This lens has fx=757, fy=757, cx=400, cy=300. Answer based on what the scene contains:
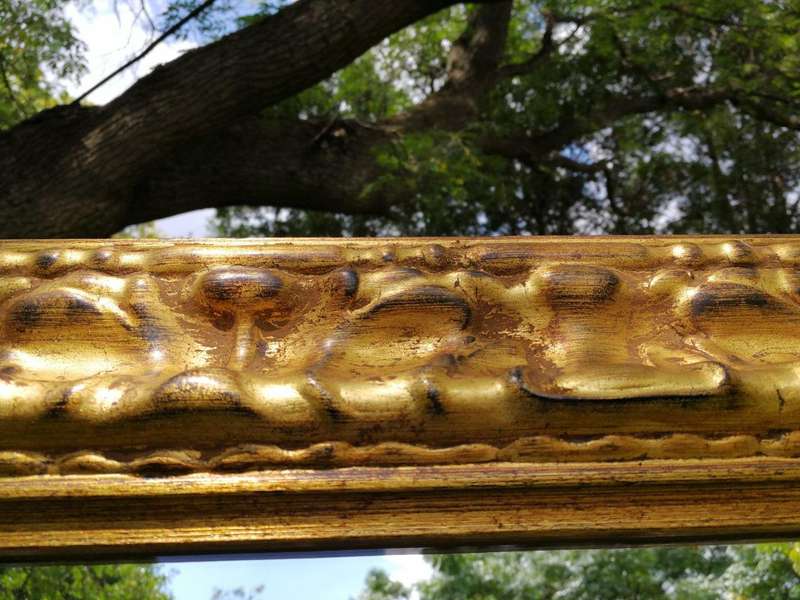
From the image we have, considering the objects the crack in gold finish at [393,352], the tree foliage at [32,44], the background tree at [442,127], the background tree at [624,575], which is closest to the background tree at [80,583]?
the background tree at [624,575]

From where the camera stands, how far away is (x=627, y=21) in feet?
9.19

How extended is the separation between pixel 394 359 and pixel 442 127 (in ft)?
8.08

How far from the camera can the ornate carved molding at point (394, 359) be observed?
0.43 metres

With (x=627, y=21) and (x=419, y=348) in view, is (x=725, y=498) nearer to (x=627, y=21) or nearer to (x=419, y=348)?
(x=419, y=348)

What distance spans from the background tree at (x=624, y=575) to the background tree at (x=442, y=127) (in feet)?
4.31

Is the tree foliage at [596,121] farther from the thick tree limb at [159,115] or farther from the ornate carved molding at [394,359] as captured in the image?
the ornate carved molding at [394,359]

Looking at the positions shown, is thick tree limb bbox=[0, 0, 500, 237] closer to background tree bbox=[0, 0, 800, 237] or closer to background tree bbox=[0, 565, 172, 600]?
background tree bbox=[0, 0, 800, 237]

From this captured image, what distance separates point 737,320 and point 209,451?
1.16 feet

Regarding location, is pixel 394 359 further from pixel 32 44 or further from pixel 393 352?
pixel 32 44

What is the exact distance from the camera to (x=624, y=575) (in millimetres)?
1112

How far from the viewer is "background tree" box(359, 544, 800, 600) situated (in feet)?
3.06

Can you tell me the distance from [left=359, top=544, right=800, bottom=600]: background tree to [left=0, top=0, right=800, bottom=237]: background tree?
4.31 ft

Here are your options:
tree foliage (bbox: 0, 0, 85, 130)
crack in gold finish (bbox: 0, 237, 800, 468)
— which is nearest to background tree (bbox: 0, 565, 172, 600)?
crack in gold finish (bbox: 0, 237, 800, 468)

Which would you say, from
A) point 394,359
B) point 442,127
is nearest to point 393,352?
point 394,359
